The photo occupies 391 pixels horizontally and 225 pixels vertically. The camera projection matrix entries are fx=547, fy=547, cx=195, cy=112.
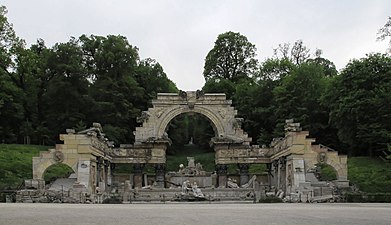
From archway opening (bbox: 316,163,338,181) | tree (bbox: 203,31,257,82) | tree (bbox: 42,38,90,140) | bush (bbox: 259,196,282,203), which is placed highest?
tree (bbox: 203,31,257,82)

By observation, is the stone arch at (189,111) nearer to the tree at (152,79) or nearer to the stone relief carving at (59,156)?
the stone relief carving at (59,156)

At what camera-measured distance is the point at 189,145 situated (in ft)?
275

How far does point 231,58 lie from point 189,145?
14.9 meters

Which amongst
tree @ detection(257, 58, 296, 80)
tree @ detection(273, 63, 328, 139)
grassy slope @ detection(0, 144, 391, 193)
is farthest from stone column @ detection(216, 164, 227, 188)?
tree @ detection(257, 58, 296, 80)

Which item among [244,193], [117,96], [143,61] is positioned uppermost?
[143,61]

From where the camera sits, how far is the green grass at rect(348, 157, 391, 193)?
3972 cm

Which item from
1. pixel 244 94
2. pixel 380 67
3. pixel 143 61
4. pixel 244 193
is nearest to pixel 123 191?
pixel 244 193

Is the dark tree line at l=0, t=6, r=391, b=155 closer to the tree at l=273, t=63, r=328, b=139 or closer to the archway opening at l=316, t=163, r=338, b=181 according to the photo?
the tree at l=273, t=63, r=328, b=139

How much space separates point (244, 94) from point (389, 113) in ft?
85.8

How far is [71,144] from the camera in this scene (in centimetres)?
3800

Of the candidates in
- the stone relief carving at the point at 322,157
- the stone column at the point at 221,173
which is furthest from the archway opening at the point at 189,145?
the stone relief carving at the point at 322,157

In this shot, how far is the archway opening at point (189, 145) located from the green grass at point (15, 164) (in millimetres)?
17003

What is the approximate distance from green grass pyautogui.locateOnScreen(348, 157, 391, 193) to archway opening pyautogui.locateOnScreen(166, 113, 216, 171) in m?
19.0

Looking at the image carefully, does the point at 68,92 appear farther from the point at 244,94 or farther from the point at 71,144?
the point at 71,144
